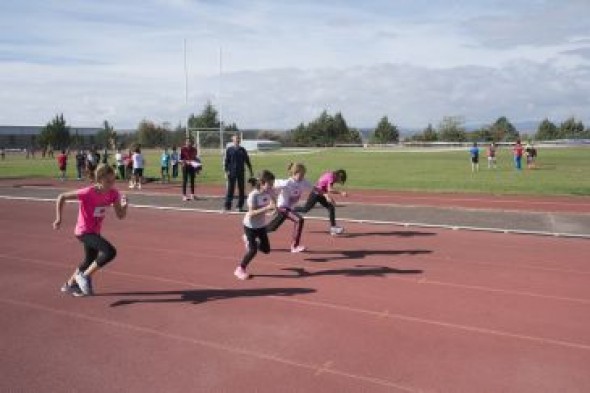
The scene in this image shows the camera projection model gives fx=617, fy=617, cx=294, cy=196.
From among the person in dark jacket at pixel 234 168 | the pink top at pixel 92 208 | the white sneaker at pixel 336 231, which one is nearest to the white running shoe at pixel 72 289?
the pink top at pixel 92 208

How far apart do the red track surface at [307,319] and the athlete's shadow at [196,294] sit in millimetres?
26

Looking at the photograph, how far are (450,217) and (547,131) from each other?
3510 inches

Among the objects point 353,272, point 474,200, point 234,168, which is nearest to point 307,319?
point 353,272

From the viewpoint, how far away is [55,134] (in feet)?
274

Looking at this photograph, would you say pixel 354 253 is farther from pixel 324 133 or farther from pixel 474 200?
pixel 324 133

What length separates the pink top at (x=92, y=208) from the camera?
744cm

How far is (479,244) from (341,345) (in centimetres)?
604

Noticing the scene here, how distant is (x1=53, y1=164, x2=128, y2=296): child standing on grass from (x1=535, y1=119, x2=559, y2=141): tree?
95804mm

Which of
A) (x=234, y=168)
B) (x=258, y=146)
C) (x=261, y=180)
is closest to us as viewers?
(x=261, y=180)

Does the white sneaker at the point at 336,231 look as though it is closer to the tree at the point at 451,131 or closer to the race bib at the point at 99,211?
the race bib at the point at 99,211

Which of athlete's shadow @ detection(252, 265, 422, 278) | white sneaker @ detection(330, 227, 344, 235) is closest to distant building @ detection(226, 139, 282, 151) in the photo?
white sneaker @ detection(330, 227, 344, 235)

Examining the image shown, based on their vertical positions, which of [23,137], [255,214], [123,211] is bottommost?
[255,214]

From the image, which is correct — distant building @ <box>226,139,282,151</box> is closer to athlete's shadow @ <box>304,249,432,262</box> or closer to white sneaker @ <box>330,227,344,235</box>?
white sneaker @ <box>330,227,344,235</box>

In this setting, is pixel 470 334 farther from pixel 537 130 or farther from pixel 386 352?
pixel 537 130
